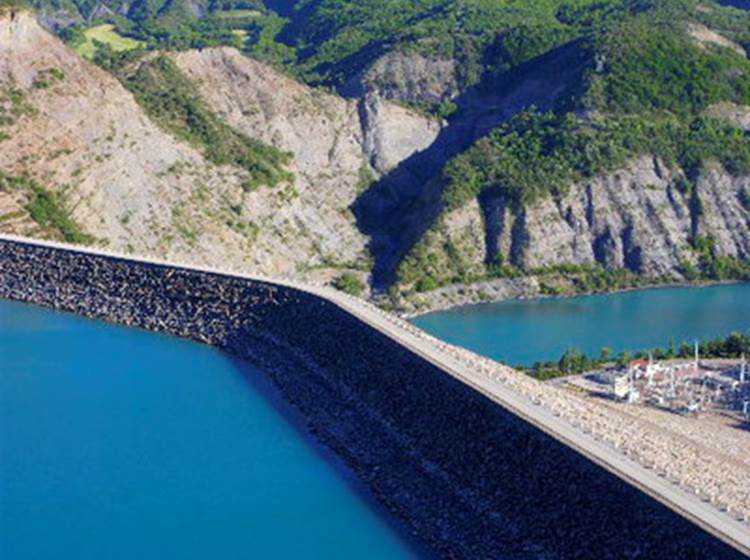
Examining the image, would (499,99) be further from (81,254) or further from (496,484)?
(496,484)

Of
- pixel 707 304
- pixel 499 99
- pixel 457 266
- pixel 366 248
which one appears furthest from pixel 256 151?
pixel 707 304

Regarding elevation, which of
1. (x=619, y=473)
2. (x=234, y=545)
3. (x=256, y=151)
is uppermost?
(x=256, y=151)

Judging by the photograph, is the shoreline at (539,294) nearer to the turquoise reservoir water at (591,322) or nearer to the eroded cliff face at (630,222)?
the turquoise reservoir water at (591,322)

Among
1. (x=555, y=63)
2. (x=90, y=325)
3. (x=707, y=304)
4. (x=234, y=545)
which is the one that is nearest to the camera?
(x=234, y=545)

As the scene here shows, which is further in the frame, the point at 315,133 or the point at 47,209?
the point at 315,133

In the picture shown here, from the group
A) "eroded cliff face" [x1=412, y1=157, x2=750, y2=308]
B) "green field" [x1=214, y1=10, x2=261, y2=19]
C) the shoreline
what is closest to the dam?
the shoreline

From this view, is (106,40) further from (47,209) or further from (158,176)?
(47,209)

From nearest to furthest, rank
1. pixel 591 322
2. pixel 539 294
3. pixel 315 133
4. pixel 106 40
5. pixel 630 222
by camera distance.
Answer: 1. pixel 591 322
2. pixel 539 294
3. pixel 630 222
4. pixel 315 133
5. pixel 106 40

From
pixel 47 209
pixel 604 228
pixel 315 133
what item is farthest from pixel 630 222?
pixel 47 209
